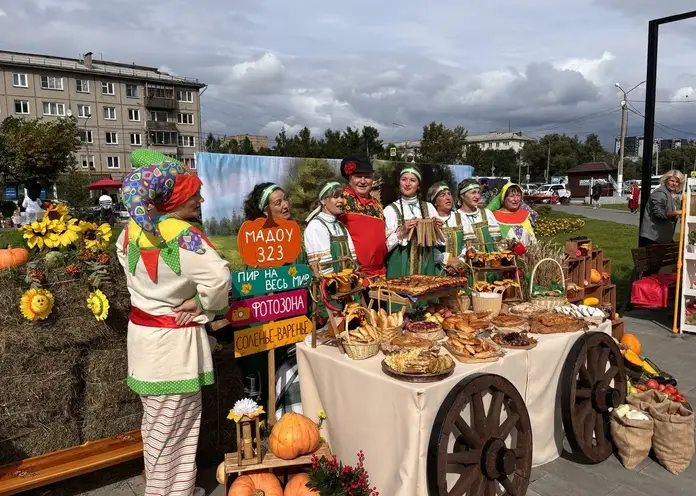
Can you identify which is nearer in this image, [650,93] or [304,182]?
[650,93]

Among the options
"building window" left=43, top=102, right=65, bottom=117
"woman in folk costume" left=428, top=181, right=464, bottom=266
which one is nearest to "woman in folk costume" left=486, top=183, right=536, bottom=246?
"woman in folk costume" left=428, top=181, right=464, bottom=266

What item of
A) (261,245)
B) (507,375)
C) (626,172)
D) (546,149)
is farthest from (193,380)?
(626,172)

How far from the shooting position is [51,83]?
4538 cm

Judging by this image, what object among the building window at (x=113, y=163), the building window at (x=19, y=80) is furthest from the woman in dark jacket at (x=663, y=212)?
the building window at (x=19, y=80)

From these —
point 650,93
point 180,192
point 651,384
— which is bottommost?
point 651,384

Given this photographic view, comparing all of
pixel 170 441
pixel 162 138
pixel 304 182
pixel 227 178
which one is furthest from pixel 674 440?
pixel 162 138

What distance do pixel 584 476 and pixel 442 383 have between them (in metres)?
1.41

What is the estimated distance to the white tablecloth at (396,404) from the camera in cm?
226

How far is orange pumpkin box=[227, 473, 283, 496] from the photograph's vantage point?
2.42 meters

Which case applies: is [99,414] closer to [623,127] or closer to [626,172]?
[623,127]

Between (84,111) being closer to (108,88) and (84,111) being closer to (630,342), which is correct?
(108,88)

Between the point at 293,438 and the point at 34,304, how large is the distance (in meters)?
1.58

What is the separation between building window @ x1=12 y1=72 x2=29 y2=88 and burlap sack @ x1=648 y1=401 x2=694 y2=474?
175 feet

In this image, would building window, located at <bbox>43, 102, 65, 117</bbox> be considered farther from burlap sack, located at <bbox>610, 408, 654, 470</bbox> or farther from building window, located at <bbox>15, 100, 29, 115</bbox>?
burlap sack, located at <bbox>610, 408, 654, 470</bbox>
